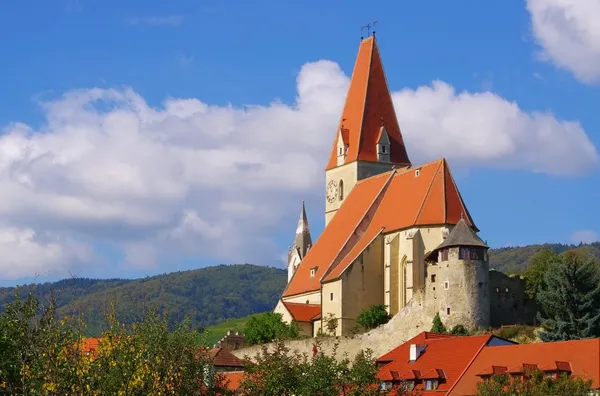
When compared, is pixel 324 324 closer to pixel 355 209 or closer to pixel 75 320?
pixel 355 209

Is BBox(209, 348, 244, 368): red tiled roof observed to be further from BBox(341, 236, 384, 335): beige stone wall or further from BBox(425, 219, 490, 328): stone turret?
BBox(425, 219, 490, 328): stone turret

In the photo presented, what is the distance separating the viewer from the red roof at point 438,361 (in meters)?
57.8

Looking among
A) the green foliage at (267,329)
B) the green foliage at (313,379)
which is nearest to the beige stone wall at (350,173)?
the green foliage at (267,329)

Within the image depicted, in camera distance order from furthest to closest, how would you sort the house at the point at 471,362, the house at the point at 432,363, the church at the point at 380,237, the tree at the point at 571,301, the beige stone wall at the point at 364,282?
the beige stone wall at the point at 364,282 → the church at the point at 380,237 → the tree at the point at 571,301 → the house at the point at 432,363 → the house at the point at 471,362

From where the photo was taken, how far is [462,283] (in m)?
72.6

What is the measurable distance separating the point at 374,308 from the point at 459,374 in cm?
2436

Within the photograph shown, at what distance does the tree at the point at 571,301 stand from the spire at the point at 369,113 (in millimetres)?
26893

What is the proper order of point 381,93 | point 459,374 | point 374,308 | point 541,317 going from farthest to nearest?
point 381,93, point 374,308, point 541,317, point 459,374

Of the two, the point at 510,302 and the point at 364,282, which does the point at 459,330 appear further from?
the point at 364,282

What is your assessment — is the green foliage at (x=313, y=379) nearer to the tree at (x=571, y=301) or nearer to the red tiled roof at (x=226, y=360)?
the tree at (x=571, y=301)

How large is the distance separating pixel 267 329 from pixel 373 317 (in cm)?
865

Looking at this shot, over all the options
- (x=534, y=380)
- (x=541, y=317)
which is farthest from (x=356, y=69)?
(x=534, y=380)

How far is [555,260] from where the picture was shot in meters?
75.6

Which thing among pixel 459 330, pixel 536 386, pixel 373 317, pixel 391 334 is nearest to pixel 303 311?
pixel 373 317
